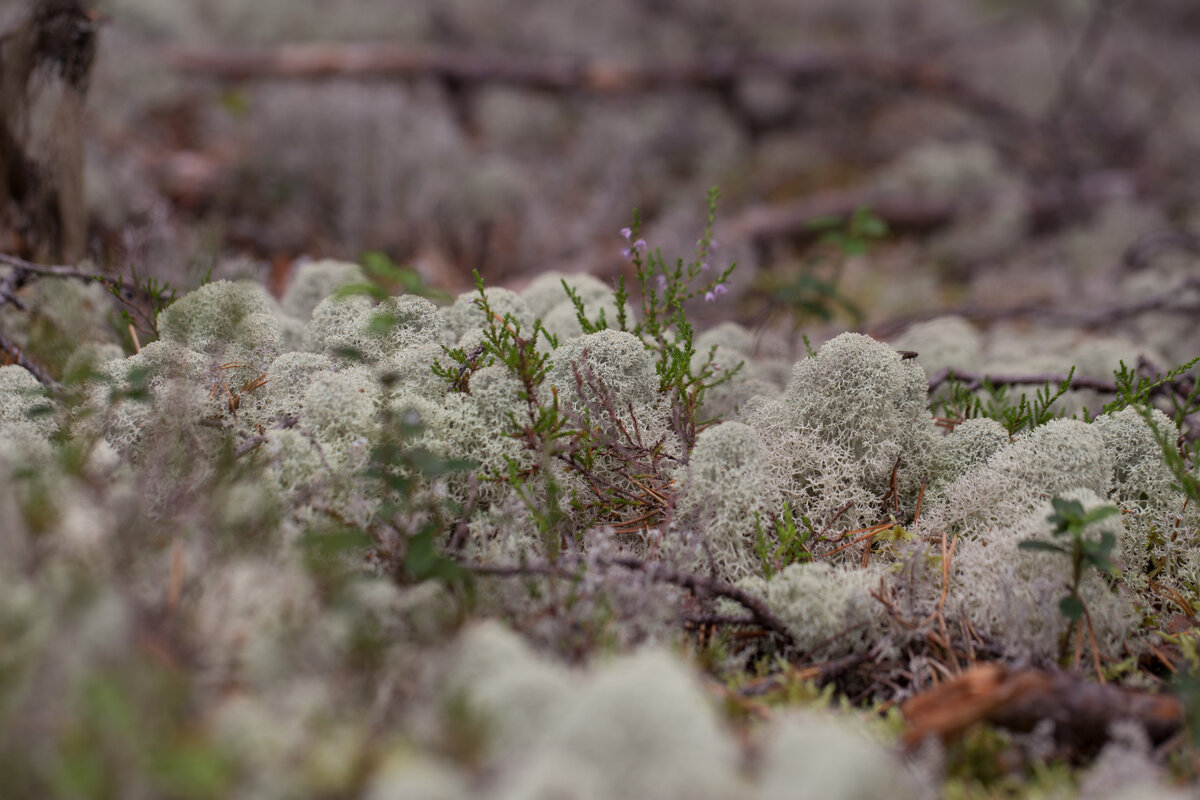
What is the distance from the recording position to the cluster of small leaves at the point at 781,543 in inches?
→ 70.0

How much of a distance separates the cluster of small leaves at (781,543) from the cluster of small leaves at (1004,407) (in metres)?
0.69

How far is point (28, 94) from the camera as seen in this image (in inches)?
121

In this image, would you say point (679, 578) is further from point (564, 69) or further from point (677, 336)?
point (564, 69)

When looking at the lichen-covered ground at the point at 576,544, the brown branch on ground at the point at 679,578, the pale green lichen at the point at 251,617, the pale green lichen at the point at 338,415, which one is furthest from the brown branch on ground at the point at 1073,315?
the pale green lichen at the point at 251,617

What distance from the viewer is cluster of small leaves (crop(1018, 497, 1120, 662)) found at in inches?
62.2

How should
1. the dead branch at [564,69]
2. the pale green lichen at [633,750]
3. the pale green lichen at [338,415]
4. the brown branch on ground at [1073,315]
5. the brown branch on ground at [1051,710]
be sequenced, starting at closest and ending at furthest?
1. the pale green lichen at [633,750]
2. the brown branch on ground at [1051,710]
3. the pale green lichen at [338,415]
4. the brown branch on ground at [1073,315]
5. the dead branch at [564,69]

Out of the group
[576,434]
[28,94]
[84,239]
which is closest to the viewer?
[576,434]

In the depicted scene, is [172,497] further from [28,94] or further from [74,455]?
[28,94]

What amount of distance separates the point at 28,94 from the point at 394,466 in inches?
96.1

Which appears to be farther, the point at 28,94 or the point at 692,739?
the point at 28,94

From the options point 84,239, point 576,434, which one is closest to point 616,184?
point 84,239

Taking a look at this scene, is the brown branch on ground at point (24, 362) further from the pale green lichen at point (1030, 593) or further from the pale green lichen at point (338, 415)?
the pale green lichen at point (1030, 593)

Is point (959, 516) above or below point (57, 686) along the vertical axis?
above

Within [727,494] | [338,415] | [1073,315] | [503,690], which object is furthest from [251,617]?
[1073,315]
